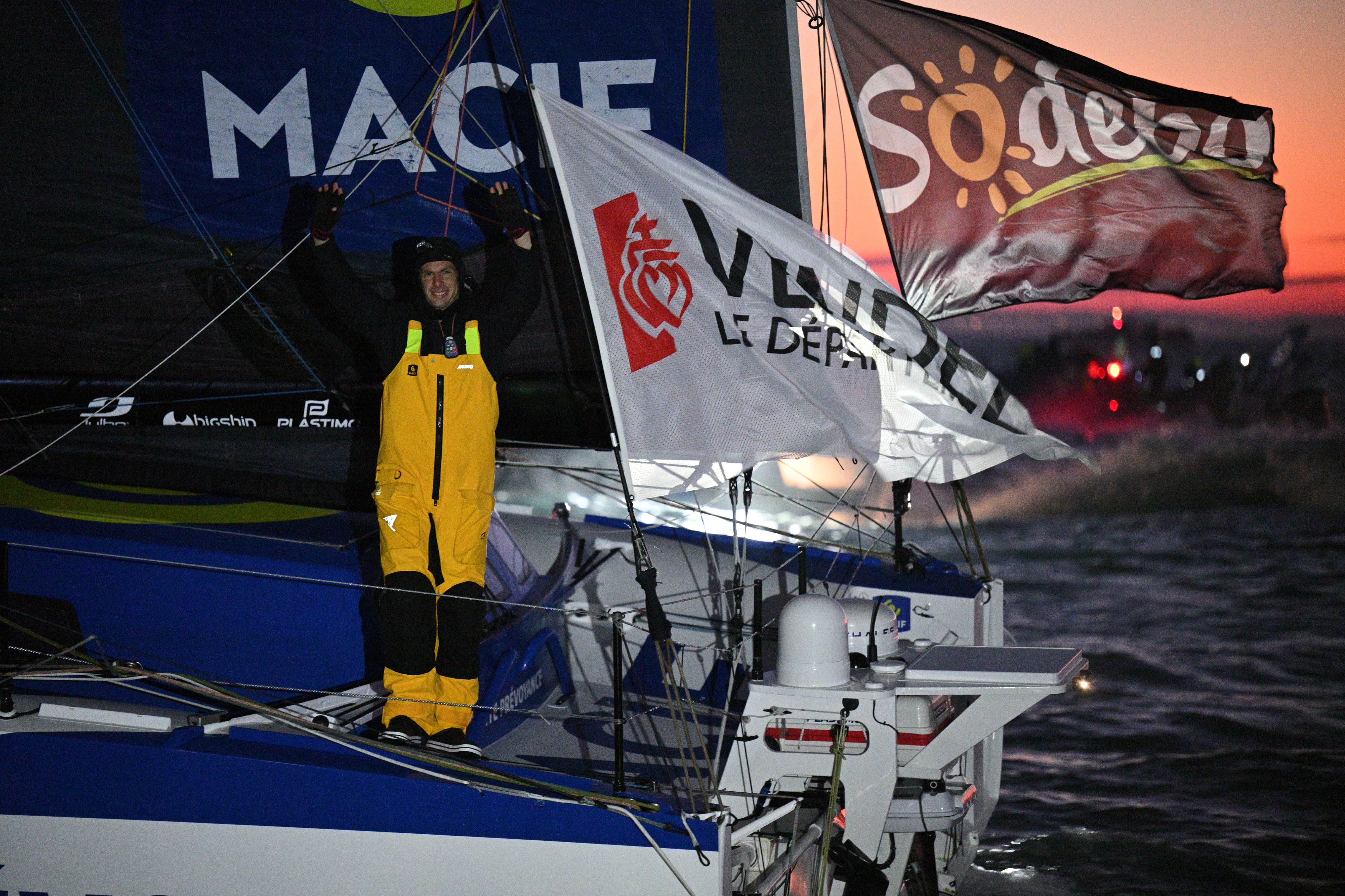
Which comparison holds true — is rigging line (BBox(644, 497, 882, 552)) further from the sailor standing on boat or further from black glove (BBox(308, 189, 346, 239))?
black glove (BBox(308, 189, 346, 239))

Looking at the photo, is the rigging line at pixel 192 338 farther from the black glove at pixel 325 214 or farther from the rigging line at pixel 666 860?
the rigging line at pixel 666 860

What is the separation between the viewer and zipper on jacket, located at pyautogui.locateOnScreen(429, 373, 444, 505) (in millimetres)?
3344

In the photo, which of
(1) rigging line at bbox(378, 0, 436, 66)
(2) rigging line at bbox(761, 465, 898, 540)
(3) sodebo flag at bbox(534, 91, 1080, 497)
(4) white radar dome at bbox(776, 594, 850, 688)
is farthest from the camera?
(2) rigging line at bbox(761, 465, 898, 540)

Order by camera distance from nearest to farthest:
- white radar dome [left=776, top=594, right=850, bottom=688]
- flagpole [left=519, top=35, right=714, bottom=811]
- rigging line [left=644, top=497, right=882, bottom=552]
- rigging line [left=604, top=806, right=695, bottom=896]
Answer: rigging line [left=604, top=806, right=695, bottom=896]
flagpole [left=519, top=35, right=714, bottom=811]
white radar dome [left=776, top=594, right=850, bottom=688]
rigging line [left=644, top=497, right=882, bottom=552]

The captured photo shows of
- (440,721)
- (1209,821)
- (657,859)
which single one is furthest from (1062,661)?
(1209,821)

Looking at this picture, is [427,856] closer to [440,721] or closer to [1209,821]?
[440,721]

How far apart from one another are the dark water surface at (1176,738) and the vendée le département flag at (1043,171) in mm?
2758

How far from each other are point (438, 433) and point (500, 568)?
153 centimetres

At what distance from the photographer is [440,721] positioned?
3.41 m

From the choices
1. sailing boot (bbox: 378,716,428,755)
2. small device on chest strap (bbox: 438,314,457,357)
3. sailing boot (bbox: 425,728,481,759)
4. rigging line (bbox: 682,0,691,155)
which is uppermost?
rigging line (bbox: 682,0,691,155)

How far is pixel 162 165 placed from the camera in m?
4.21

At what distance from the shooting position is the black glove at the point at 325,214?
11.5ft

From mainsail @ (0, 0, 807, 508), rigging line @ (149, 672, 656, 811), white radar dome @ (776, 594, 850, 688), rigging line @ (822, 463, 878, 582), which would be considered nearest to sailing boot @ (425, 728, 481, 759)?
rigging line @ (149, 672, 656, 811)

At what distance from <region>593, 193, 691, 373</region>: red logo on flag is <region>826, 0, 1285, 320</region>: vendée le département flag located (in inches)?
78.7
